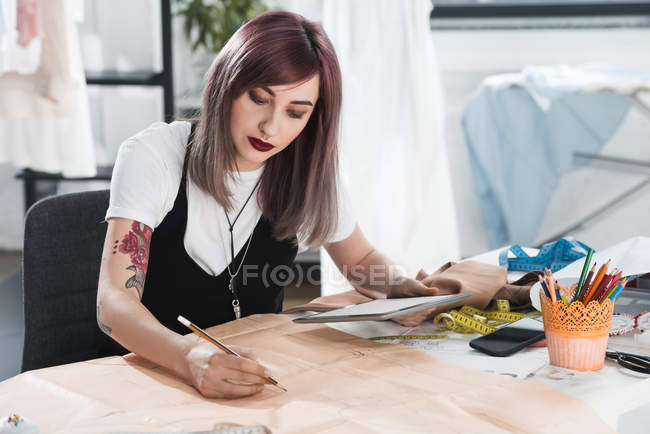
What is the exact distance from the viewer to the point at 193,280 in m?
1.36

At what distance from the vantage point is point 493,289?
1.23 metres

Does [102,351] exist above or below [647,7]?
below

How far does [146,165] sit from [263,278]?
0.35m

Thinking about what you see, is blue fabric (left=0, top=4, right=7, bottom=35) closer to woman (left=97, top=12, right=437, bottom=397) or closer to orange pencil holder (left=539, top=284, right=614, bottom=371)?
woman (left=97, top=12, right=437, bottom=397)

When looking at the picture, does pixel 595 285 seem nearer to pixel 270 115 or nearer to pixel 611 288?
pixel 611 288

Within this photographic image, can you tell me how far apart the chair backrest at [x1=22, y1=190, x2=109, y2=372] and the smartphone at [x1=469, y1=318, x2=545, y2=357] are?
78 cm

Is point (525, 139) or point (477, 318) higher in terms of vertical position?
point (525, 139)

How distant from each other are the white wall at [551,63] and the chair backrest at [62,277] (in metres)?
2.60

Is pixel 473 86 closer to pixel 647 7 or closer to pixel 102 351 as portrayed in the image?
pixel 647 7

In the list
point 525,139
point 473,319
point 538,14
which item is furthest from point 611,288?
point 538,14

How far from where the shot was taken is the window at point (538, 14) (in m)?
3.52

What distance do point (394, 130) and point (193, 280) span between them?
1753mm

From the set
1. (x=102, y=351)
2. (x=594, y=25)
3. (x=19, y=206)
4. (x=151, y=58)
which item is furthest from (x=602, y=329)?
(x=19, y=206)

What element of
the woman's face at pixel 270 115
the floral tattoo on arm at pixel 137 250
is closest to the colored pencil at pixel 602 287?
the woman's face at pixel 270 115
